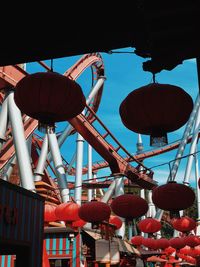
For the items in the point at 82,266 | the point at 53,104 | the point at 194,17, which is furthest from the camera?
the point at 82,266

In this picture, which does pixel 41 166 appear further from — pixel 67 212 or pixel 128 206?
pixel 128 206

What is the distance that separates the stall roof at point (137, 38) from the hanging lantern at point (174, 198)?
3.63 meters

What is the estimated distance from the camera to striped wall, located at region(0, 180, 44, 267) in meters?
5.64

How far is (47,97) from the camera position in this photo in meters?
3.09

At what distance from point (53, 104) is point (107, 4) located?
93 cm

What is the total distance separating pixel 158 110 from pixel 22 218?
13.6ft

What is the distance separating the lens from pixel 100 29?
2.94 metres

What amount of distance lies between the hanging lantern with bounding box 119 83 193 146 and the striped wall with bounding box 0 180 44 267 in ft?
10.5

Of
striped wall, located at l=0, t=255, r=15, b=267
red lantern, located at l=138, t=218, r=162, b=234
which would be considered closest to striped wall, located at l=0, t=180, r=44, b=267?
red lantern, located at l=138, t=218, r=162, b=234

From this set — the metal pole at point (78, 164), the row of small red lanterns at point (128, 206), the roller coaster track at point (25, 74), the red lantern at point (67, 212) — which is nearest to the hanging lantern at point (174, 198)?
the row of small red lanterns at point (128, 206)

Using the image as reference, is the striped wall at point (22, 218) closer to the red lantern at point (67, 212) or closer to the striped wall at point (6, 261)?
the red lantern at point (67, 212)

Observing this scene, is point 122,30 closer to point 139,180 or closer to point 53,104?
point 53,104

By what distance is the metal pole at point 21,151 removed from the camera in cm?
888

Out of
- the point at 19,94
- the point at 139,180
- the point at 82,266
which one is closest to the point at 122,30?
the point at 19,94
